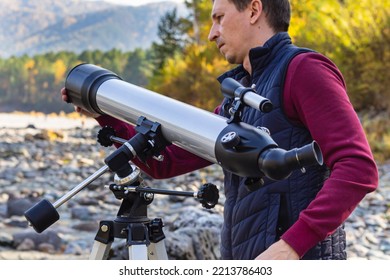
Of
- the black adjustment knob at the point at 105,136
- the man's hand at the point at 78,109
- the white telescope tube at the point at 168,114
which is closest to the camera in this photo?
the white telescope tube at the point at 168,114

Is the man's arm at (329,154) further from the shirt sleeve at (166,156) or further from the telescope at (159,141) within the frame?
the shirt sleeve at (166,156)

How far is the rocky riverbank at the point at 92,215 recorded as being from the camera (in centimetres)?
444

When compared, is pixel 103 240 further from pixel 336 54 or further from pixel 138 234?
pixel 336 54

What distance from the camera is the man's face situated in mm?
1945

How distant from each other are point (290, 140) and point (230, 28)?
353 millimetres

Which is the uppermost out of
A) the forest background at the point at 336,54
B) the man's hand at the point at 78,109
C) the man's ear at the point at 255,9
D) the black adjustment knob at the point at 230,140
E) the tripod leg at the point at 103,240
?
the forest background at the point at 336,54

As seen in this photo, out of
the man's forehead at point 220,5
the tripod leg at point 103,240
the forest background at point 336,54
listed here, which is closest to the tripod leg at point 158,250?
the tripod leg at point 103,240

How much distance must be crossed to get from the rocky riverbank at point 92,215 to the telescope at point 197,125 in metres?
0.23

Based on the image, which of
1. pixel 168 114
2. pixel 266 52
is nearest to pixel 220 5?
pixel 266 52

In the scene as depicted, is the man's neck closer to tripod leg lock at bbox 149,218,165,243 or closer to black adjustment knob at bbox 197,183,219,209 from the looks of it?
black adjustment knob at bbox 197,183,219,209

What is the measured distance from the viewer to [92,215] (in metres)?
7.70

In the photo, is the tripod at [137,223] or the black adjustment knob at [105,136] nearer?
the tripod at [137,223]

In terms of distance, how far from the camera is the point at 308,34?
13.9m

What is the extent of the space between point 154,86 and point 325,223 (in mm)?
20027
